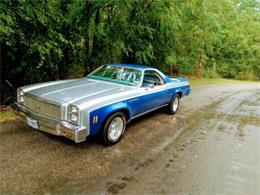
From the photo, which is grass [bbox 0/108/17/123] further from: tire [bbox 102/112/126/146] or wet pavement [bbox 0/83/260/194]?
tire [bbox 102/112/126/146]

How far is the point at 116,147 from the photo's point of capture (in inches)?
162

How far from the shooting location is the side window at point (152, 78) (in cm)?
534

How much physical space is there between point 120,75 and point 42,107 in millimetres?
2007

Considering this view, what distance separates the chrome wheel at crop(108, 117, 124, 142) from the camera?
407 centimetres

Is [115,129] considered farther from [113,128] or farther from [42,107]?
[42,107]

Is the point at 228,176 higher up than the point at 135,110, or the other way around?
the point at 135,110

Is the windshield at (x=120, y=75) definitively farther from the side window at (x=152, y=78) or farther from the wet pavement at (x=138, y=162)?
the wet pavement at (x=138, y=162)

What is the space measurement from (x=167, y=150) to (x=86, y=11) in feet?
18.2

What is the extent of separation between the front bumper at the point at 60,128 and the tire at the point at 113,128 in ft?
1.81

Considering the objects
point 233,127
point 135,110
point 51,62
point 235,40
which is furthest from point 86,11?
point 235,40

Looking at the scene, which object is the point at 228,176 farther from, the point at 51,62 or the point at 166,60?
the point at 166,60

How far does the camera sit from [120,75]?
5.18 m

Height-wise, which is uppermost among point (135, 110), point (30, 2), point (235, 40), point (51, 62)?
point (235, 40)

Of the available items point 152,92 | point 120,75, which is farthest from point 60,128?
point 152,92
